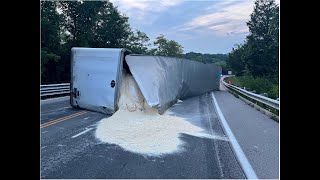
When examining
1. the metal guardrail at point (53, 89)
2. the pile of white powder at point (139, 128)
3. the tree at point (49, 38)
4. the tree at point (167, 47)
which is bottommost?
the pile of white powder at point (139, 128)

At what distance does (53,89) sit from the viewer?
803 inches

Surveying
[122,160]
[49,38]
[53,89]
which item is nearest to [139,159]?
[122,160]

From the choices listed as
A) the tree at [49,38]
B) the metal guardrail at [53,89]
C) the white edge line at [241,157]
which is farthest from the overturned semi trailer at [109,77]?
the tree at [49,38]

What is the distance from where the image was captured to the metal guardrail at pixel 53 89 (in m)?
18.9

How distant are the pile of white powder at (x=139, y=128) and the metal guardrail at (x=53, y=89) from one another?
8.31 m

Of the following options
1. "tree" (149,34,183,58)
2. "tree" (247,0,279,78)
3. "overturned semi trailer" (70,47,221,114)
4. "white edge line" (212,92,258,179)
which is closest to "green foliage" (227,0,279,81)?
"tree" (247,0,279,78)

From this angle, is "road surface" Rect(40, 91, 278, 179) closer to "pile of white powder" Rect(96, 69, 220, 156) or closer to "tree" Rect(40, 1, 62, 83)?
"pile of white powder" Rect(96, 69, 220, 156)

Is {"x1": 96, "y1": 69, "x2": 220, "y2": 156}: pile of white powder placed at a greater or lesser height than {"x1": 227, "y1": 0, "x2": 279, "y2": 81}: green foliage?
lesser

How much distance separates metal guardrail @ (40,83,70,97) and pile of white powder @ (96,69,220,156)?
8.31m

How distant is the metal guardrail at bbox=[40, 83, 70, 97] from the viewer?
62.1ft

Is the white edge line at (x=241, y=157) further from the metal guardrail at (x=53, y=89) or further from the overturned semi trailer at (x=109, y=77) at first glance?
the metal guardrail at (x=53, y=89)
